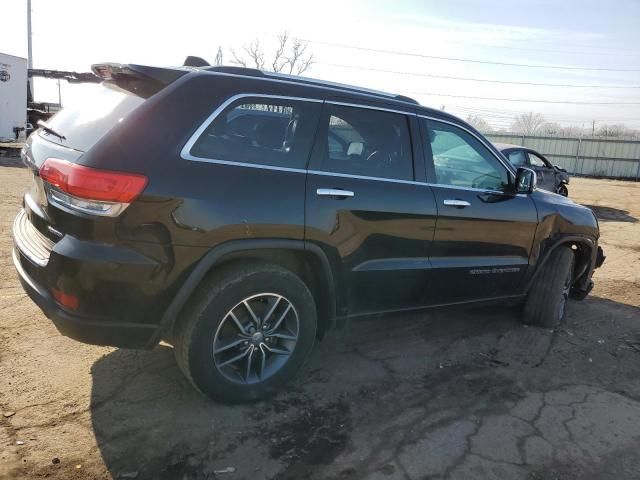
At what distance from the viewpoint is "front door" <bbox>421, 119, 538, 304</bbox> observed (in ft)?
12.4

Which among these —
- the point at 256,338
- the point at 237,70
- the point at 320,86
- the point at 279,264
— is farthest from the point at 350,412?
the point at 237,70

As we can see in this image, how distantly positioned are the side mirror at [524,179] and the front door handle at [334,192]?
178 centimetres

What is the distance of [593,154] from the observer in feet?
105

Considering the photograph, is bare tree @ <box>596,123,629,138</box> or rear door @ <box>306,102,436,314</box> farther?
bare tree @ <box>596,123,629,138</box>

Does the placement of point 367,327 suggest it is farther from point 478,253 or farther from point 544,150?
point 544,150

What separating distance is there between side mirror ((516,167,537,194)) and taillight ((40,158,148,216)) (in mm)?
3027

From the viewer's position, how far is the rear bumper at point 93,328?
8.64 feet

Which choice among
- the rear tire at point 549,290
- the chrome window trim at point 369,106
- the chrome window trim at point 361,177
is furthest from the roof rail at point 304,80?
the rear tire at point 549,290

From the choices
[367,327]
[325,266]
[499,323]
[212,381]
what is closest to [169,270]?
[212,381]

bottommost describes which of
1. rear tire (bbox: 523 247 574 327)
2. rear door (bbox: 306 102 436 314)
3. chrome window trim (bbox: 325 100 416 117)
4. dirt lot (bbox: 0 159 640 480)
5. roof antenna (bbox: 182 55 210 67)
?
dirt lot (bbox: 0 159 640 480)

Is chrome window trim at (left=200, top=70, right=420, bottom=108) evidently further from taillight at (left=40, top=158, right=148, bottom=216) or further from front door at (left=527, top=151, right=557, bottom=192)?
front door at (left=527, top=151, right=557, bottom=192)

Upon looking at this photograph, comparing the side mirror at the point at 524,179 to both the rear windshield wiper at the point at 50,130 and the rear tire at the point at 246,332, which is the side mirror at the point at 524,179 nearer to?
the rear tire at the point at 246,332

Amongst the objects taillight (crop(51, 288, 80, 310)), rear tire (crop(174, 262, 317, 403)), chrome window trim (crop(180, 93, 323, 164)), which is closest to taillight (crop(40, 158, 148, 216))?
chrome window trim (crop(180, 93, 323, 164))

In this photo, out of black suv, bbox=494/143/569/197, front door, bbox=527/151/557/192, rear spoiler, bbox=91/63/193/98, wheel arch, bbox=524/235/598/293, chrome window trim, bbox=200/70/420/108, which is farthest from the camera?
front door, bbox=527/151/557/192
